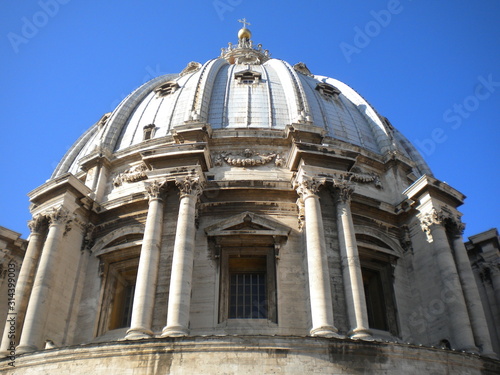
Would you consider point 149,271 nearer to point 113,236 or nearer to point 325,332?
point 113,236

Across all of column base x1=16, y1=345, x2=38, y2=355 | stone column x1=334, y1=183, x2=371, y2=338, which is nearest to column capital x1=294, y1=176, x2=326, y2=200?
stone column x1=334, y1=183, x2=371, y2=338

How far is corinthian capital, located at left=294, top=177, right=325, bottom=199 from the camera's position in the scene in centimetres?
2180

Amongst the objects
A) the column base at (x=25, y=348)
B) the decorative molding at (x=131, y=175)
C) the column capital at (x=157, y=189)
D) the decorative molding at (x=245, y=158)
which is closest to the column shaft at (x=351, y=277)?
the decorative molding at (x=245, y=158)

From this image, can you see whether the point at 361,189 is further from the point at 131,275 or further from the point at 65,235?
the point at 65,235

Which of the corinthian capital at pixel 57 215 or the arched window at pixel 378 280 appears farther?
the arched window at pixel 378 280

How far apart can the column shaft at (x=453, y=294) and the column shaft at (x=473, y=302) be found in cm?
59

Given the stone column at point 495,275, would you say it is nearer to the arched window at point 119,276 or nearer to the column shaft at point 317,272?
the column shaft at point 317,272

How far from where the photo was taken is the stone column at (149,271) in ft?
60.4

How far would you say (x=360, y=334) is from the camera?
18.2m

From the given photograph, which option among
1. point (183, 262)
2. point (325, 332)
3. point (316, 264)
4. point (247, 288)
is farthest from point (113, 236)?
point (325, 332)

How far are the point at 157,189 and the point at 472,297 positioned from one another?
14.5 meters

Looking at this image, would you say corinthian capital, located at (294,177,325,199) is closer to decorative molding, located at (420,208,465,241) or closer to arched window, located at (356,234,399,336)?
arched window, located at (356,234,399,336)

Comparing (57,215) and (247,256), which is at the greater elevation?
(57,215)

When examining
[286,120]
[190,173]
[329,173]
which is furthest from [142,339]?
[286,120]
